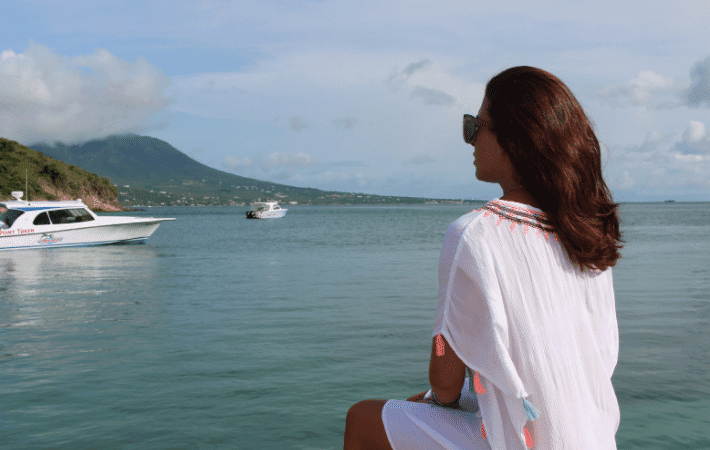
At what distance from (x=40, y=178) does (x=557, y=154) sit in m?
131

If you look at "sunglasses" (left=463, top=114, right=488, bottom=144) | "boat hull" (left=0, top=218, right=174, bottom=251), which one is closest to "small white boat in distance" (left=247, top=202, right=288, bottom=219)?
"boat hull" (left=0, top=218, right=174, bottom=251)

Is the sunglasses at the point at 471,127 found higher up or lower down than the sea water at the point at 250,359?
higher up

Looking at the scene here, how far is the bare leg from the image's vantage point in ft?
6.47

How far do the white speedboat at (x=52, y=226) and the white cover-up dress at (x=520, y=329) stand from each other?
29.4 metres

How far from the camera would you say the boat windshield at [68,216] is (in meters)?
28.9

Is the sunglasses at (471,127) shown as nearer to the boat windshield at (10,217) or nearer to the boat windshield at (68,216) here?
the boat windshield at (10,217)

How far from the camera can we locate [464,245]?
165 centimetres

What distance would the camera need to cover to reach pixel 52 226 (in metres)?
28.4

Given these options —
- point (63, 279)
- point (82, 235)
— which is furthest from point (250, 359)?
point (82, 235)

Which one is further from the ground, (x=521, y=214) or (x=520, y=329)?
(x=521, y=214)

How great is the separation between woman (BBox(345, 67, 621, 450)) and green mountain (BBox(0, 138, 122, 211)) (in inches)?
4096

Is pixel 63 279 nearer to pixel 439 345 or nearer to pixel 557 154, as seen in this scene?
pixel 439 345

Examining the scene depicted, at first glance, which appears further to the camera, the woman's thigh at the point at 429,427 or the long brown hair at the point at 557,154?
the woman's thigh at the point at 429,427

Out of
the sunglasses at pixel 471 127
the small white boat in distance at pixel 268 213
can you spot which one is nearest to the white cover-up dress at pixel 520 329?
the sunglasses at pixel 471 127
